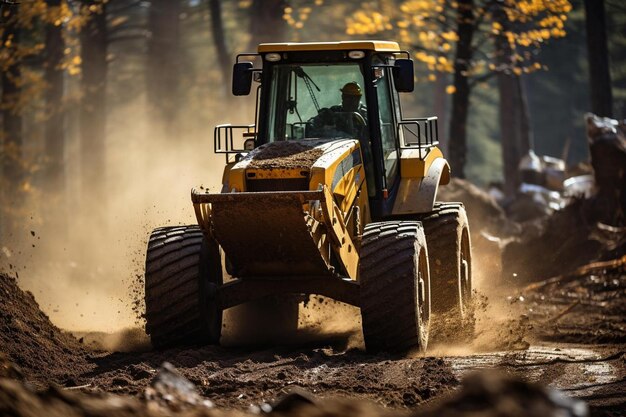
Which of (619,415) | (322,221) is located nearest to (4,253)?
(322,221)

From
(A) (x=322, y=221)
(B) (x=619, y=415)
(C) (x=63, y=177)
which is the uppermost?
(A) (x=322, y=221)

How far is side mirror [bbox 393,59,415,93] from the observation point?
11.4 m

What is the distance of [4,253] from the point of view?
18.2 metres

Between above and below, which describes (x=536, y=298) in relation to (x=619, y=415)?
below

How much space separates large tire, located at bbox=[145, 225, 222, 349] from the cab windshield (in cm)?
166

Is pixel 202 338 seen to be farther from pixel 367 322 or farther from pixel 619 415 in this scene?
pixel 619 415

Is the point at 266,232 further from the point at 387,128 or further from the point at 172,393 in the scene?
the point at 172,393

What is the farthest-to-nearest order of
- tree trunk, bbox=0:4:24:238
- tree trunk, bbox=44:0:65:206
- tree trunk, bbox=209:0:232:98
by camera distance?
tree trunk, bbox=209:0:232:98 < tree trunk, bbox=44:0:65:206 < tree trunk, bbox=0:4:24:238

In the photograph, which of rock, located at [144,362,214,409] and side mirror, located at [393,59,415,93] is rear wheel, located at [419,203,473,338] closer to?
side mirror, located at [393,59,415,93]

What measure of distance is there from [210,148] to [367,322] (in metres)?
20.9

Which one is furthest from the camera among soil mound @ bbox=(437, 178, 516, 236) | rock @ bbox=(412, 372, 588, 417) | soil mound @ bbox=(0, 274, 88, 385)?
soil mound @ bbox=(437, 178, 516, 236)

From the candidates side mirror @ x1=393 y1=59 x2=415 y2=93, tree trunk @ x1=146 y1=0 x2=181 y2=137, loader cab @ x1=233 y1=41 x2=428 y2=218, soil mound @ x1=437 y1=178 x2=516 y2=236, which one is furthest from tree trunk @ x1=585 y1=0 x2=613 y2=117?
tree trunk @ x1=146 y1=0 x2=181 y2=137

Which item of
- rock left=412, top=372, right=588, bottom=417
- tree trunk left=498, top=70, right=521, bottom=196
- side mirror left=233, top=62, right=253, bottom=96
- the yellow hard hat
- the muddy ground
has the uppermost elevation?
side mirror left=233, top=62, right=253, bottom=96

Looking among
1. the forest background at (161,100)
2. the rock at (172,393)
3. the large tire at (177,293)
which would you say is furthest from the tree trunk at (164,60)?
the rock at (172,393)
